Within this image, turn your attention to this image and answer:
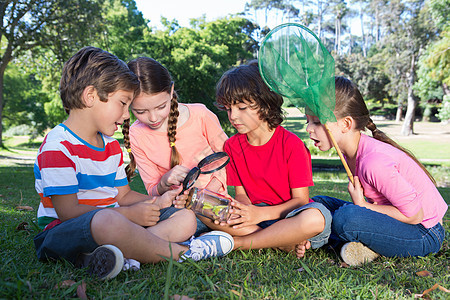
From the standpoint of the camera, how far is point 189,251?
240 centimetres

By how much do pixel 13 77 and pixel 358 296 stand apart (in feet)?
89.2

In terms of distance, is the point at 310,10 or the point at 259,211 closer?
the point at 259,211

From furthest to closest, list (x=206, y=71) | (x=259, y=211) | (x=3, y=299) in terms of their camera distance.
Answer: (x=206, y=71) < (x=259, y=211) < (x=3, y=299)

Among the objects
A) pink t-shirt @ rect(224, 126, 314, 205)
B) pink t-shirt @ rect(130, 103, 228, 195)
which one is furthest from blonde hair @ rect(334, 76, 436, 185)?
pink t-shirt @ rect(130, 103, 228, 195)

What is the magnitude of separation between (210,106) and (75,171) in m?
21.5

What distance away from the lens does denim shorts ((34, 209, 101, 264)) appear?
2104mm

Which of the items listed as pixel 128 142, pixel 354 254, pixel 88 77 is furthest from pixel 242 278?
pixel 128 142

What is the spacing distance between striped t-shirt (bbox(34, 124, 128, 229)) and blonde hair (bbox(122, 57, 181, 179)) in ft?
1.65

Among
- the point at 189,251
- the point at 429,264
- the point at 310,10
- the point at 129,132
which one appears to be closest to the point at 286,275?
the point at 189,251

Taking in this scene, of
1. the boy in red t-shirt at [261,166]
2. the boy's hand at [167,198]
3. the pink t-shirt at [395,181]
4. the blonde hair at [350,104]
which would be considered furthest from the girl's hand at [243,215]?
the blonde hair at [350,104]

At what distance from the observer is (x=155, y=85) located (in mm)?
2971

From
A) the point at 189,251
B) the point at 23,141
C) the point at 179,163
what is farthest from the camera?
the point at 23,141

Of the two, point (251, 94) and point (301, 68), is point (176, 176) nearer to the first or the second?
point (251, 94)

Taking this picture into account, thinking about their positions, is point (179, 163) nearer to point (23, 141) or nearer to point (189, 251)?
point (189, 251)
